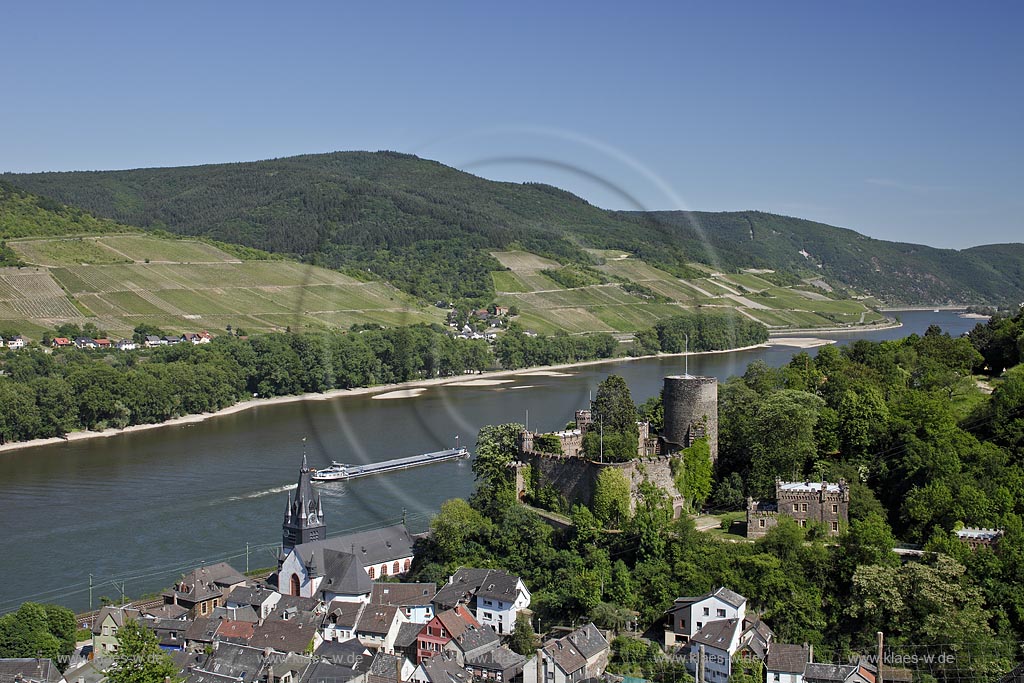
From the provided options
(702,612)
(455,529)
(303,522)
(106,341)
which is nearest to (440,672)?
(455,529)

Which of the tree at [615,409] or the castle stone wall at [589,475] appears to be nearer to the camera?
the castle stone wall at [589,475]

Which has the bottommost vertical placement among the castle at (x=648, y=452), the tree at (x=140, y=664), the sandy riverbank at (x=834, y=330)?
the tree at (x=140, y=664)

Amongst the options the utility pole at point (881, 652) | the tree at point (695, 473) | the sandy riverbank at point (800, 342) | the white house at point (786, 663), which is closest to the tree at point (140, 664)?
the white house at point (786, 663)

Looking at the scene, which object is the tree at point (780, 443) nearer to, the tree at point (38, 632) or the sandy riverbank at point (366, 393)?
the tree at point (38, 632)

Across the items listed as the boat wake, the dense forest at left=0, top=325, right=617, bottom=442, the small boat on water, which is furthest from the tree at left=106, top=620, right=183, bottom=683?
the dense forest at left=0, top=325, right=617, bottom=442

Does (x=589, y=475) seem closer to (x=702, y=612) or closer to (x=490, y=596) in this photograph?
(x=490, y=596)

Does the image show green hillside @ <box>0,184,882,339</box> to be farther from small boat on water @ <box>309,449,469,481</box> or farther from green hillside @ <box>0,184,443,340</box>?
small boat on water @ <box>309,449,469,481</box>

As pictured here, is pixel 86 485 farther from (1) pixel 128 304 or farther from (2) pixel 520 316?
(1) pixel 128 304

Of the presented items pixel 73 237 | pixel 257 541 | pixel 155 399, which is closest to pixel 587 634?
pixel 257 541
